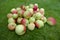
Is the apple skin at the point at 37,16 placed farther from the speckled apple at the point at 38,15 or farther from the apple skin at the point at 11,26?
the apple skin at the point at 11,26

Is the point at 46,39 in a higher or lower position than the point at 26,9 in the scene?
lower

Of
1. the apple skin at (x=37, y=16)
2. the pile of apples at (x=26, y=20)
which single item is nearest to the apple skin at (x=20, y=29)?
the pile of apples at (x=26, y=20)

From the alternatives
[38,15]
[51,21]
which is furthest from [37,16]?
[51,21]

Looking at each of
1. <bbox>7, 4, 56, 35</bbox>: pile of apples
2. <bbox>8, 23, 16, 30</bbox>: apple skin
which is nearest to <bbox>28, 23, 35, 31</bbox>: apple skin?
<bbox>7, 4, 56, 35</bbox>: pile of apples

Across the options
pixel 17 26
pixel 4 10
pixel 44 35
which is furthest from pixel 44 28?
pixel 4 10

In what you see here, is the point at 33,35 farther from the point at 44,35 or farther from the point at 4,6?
the point at 4,6

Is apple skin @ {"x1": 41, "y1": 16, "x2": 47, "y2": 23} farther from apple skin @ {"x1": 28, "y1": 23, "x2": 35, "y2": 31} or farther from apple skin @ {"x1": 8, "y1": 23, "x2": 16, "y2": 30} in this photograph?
apple skin @ {"x1": 8, "y1": 23, "x2": 16, "y2": 30}
